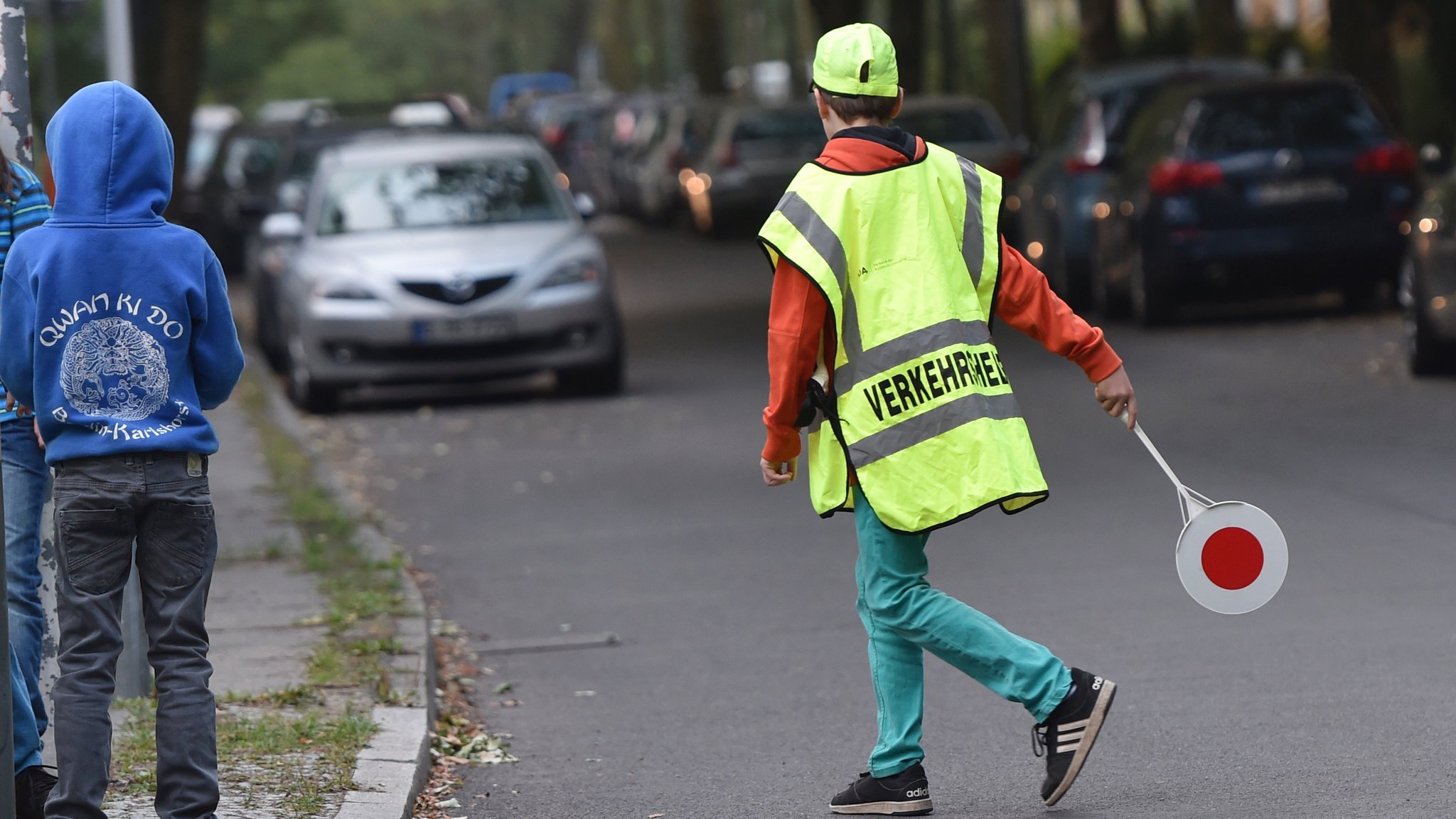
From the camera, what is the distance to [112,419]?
474 cm

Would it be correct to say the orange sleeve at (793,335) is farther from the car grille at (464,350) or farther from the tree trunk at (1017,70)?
the tree trunk at (1017,70)

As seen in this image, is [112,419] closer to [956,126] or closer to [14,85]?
[14,85]

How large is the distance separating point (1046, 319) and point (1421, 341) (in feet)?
→ 28.6

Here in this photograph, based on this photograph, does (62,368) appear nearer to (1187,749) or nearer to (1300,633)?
(1187,749)

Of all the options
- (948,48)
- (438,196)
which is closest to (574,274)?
(438,196)

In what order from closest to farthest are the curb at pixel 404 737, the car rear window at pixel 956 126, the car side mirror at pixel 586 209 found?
1. the curb at pixel 404 737
2. the car side mirror at pixel 586 209
3. the car rear window at pixel 956 126

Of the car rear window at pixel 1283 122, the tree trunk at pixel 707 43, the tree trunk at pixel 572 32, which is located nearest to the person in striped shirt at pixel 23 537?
the car rear window at pixel 1283 122

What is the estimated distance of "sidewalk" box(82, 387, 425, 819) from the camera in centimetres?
551

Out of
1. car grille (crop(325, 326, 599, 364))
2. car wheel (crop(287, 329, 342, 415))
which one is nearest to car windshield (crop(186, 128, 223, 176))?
car wheel (crop(287, 329, 342, 415))

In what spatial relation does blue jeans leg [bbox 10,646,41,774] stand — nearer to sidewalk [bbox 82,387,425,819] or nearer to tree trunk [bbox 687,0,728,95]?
sidewalk [bbox 82,387,425,819]

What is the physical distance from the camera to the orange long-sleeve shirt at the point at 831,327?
514cm

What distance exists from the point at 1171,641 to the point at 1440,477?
332 cm

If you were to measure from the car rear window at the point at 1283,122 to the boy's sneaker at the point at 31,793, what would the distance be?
12.7 metres

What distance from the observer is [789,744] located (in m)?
6.32
